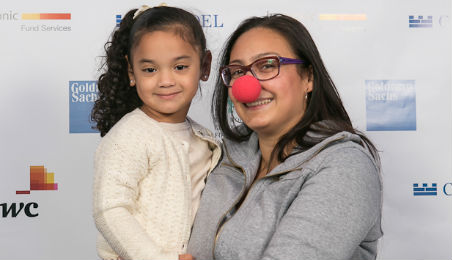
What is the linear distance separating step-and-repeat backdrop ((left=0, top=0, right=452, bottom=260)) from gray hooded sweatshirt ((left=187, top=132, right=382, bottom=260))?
3.77 ft

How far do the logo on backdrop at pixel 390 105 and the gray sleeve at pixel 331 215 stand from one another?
1.47 meters

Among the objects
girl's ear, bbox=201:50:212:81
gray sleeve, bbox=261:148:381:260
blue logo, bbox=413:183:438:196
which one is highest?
girl's ear, bbox=201:50:212:81

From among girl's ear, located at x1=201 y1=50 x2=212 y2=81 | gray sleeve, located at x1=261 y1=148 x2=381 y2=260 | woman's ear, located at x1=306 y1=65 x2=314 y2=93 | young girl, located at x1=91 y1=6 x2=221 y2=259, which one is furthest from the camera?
girl's ear, located at x1=201 y1=50 x2=212 y2=81

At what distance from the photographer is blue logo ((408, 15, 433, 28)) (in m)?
2.54

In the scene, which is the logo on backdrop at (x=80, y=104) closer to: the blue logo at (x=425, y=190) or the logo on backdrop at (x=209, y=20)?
the logo on backdrop at (x=209, y=20)

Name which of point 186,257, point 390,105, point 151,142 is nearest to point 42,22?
point 151,142

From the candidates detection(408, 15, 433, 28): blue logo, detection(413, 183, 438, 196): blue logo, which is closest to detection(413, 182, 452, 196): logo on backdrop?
detection(413, 183, 438, 196): blue logo

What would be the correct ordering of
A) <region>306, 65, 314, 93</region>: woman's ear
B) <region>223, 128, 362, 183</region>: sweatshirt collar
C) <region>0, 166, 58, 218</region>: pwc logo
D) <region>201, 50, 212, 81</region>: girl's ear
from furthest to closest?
<region>0, 166, 58, 218</region>: pwc logo < <region>201, 50, 212, 81</region>: girl's ear < <region>306, 65, 314, 93</region>: woman's ear < <region>223, 128, 362, 183</region>: sweatshirt collar

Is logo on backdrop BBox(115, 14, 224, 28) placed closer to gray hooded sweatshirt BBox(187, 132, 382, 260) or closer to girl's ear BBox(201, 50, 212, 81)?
girl's ear BBox(201, 50, 212, 81)

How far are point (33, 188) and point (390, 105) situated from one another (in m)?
1.75

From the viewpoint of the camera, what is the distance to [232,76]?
1426 millimetres

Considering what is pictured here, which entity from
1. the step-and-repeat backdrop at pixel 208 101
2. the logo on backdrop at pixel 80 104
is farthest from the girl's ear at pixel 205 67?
the logo on backdrop at pixel 80 104

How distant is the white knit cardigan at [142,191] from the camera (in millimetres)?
1298

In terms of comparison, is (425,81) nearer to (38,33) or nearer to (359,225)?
(359,225)
